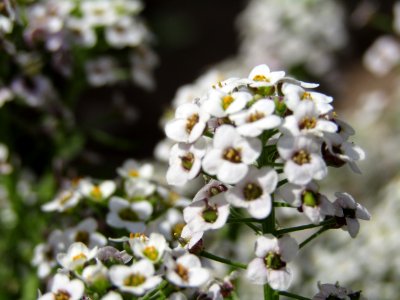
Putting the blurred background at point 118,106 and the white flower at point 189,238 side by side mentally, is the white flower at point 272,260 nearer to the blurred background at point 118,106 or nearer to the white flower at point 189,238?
the white flower at point 189,238

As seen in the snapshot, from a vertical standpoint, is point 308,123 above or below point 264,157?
above

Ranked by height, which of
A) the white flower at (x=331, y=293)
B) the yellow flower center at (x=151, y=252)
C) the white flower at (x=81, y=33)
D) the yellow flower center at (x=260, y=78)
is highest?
the yellow flower center at (x=260, y=78)

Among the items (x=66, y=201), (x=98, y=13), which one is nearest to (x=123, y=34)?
(x=98, y=13)

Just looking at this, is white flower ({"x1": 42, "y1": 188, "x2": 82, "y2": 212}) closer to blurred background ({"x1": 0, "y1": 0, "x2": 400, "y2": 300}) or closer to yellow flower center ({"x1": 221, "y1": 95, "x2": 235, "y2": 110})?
blurred background ({"x1": 0, "y1": 0, "x2": 400, "y2": 300})

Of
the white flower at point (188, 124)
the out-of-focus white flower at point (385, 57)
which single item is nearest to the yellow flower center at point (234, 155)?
the white flower at point (188, 124)

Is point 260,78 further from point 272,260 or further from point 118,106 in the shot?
point 118,106

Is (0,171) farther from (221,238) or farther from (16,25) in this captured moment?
(221,238)
